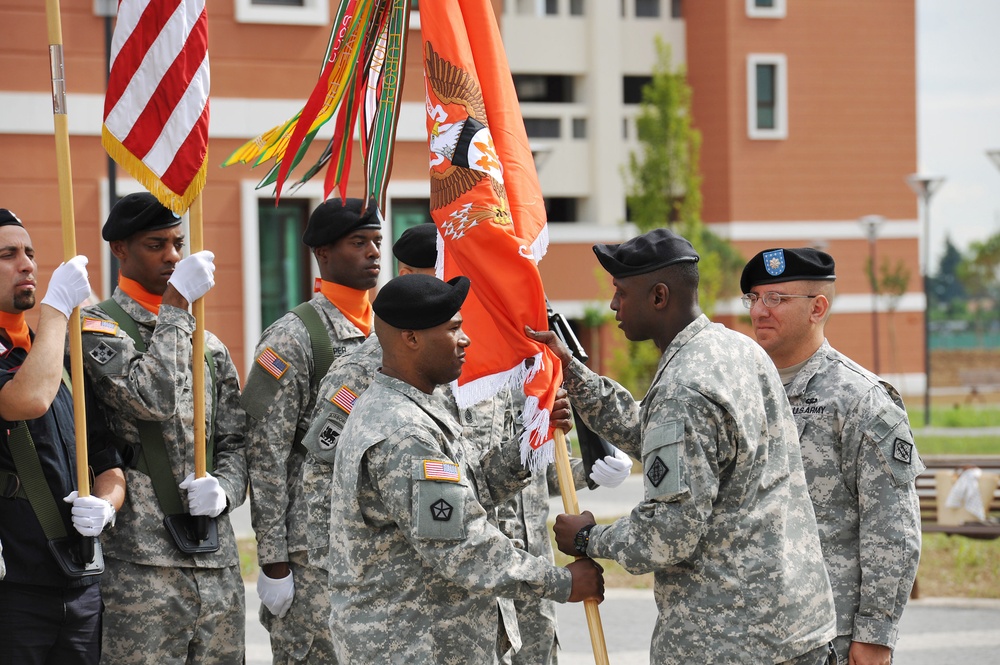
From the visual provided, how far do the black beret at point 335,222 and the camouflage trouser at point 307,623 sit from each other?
4.46ft

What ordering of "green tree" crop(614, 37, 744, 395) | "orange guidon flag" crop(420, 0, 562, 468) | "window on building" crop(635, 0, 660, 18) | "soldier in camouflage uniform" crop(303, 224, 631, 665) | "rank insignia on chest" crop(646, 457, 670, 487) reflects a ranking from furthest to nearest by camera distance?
"window on building" crop(635, 0, 660, 18) < "green tree" crop(614, 37, 744, 395) < "soldier in camouflage uniform" crop(303, 224, 631, 665) < "orange guidon flag" crop(420, 0, 562, 468) < "rank insignia on chest" crop(646, 457, 670, 487)

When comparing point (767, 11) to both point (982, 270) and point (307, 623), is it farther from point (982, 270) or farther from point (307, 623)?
point (307, 623)

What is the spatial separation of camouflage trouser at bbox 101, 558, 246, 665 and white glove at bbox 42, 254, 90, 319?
1049 mm

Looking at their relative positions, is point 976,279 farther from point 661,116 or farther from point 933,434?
point 933,434

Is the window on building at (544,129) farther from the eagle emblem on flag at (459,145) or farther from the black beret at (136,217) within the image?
the eagle emblem on flag at (459,145)

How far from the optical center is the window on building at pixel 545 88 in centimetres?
3903

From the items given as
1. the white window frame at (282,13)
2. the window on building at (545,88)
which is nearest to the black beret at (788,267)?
the white window frame at (282,13)

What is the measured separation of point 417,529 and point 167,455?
170 cm

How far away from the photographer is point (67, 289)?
4.26 m

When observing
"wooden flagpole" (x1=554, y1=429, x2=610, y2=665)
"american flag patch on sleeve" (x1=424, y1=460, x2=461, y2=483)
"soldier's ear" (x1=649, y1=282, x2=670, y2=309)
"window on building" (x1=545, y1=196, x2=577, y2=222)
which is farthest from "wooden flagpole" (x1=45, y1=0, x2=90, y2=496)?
"window on building" (x1=545, y1=196, x2=577, y2=222)

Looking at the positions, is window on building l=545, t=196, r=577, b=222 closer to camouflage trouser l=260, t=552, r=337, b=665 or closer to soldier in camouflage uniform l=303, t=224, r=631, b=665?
soldier in camouflage uniform l=303, t=224, r=631, b=665

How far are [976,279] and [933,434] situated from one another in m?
39.8

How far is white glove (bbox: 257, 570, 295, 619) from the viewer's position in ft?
16.1

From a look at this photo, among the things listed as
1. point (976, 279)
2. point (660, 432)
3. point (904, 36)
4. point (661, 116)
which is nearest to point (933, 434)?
point (661, 116)
